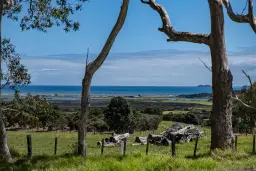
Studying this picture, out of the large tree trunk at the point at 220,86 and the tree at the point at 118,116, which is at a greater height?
the large tree trunk at the point at 220,86

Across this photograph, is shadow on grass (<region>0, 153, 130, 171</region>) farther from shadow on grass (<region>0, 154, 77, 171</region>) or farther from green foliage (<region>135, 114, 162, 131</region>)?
green foliage (<region>135, 114, 162, 131</region>)

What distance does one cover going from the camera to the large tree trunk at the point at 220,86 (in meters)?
18.0

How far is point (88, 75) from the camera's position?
16.4 metres

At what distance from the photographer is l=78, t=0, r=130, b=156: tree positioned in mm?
16125

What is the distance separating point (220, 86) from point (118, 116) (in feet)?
175

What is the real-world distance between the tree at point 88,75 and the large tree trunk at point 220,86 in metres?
3.91

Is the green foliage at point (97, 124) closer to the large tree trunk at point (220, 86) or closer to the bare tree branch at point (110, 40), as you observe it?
the large tree trunk at point (220, 86)

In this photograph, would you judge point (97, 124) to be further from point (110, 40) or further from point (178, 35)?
point (110, 40)

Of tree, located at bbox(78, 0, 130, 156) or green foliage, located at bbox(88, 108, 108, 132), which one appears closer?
tree, located at bbox(78, 0, 130, 156)

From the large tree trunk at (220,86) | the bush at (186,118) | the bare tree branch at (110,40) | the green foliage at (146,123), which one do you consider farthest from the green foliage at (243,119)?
the bare tree branch at (110,40)

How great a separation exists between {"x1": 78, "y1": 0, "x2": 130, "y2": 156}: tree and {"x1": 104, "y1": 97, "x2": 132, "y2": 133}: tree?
5409cm

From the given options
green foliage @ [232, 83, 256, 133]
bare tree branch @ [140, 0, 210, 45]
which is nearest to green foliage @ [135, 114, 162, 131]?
green foliage @ [232, 83, 256, 133]

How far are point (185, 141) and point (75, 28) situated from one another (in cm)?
2838

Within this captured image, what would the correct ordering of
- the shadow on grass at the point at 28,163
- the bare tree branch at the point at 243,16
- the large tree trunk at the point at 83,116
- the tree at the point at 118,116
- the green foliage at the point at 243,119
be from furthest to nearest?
the tree at the point at 118,116
the green foliage at the point at 243,119
the bare tree branch at the point at 243,16
the large tree trunk at the point at 83,116
the shadow on grass at the point at 28,163
